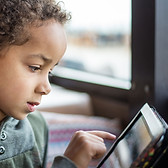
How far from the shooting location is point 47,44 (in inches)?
30.2

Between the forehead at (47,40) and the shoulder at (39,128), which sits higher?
the forehead at (47,40)

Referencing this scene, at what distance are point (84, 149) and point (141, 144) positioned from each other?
163 millimetres

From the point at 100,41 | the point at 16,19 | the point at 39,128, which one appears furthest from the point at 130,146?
the point at 100,41

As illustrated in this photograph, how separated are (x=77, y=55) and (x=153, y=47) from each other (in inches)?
35.4

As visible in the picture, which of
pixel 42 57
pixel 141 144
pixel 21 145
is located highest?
pixel 42 57

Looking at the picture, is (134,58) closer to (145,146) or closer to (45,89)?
(45,89)

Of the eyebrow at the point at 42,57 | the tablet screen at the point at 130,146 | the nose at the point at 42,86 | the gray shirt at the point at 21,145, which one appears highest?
the eyebrow at the point at 42,57

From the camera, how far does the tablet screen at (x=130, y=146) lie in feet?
1.92

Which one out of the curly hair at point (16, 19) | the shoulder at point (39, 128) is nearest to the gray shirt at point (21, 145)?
the shoulder at point (39, 128)

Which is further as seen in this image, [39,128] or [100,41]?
[100,41]

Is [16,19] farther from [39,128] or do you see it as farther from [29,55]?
[39,128]

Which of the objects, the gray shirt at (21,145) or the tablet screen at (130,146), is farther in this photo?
the gray shirt at (21,145)

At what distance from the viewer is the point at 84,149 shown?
0.72 metres

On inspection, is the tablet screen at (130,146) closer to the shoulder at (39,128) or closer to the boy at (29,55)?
the boy at (29,55)
